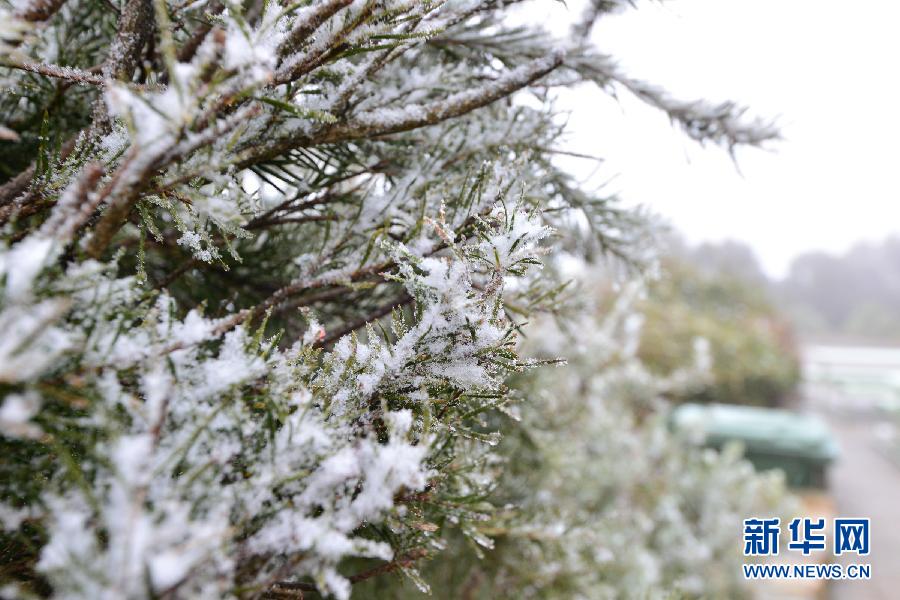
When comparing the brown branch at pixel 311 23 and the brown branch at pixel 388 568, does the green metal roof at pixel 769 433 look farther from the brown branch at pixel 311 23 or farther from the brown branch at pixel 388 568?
the brown branch at pixel 311 23

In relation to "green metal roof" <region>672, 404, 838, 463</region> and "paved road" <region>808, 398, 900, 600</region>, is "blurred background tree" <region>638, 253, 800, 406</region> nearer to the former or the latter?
"green metal roof" <region>672, 404, 838, 463</region>

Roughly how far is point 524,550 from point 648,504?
394cm

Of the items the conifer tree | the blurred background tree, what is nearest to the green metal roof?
the blurred background tree

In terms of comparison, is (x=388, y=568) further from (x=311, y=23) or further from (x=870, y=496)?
(x=870, y=496)

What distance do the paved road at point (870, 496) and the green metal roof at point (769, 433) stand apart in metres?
0.79

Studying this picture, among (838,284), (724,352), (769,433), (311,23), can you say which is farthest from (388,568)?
(838,284)

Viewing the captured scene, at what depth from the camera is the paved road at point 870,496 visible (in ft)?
19.2

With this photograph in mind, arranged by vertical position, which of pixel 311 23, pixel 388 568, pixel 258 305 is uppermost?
pixel 311 23

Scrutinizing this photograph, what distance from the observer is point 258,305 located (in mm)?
911

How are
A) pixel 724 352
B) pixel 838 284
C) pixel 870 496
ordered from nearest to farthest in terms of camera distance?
pixel 870 496 < pixel 724 352 < pixel 838 284

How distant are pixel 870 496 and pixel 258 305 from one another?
9.42 meters

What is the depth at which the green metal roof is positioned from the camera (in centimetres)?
725

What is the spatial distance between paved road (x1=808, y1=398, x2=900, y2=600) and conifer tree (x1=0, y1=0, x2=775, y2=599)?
6490 millimetres

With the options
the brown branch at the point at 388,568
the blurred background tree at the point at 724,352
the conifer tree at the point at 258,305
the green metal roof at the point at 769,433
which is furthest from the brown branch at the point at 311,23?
the blurred background tree at the point at 724,352
